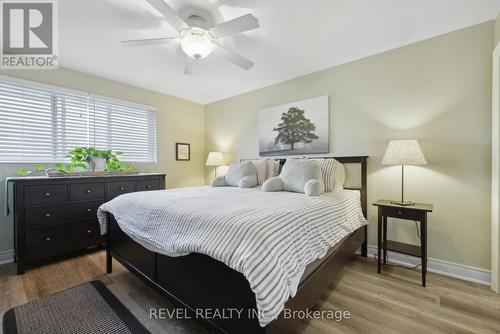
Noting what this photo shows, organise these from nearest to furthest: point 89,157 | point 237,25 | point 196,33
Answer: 1. point 237,25
2. point 196,33
3. point 89,157

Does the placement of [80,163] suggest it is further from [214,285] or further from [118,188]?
[214,285]

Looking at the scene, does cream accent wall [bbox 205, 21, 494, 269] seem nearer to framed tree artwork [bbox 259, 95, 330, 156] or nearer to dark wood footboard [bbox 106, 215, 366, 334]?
framed tree artwork [bbox 259, 95, 330, 156]

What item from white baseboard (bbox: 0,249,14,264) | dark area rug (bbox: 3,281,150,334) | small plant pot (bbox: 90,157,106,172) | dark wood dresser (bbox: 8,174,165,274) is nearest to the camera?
dark area rug (bbox: 3,281,150,334)

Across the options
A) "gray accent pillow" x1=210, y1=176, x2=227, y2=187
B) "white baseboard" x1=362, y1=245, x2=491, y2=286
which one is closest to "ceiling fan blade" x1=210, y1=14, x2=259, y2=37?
"gray accent pillow" x1=210, y1=176, x2=227, y2=187

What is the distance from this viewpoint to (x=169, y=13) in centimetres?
158

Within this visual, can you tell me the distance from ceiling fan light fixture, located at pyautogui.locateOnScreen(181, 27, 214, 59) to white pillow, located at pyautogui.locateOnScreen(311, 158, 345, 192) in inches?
69.4

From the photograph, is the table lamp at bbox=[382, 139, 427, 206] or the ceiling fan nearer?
the ceiling fan

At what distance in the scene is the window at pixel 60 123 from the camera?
8.38ft

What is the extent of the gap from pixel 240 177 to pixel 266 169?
0.39 metres

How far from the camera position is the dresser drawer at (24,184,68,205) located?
89.2 inches

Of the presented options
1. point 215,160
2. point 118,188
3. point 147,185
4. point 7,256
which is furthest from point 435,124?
point 7,256

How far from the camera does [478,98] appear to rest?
2.06m

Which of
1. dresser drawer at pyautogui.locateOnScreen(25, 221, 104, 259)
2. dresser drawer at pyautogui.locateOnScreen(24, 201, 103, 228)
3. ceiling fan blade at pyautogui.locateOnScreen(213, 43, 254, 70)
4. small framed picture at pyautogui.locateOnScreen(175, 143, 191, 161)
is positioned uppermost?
ceiling fan blade at pyautogui.locateOnScreen(213, 43, 254, 70)

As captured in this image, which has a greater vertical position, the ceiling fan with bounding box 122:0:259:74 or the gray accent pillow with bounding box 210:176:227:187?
the ceiling fan with bounding box 122:0:259:74
